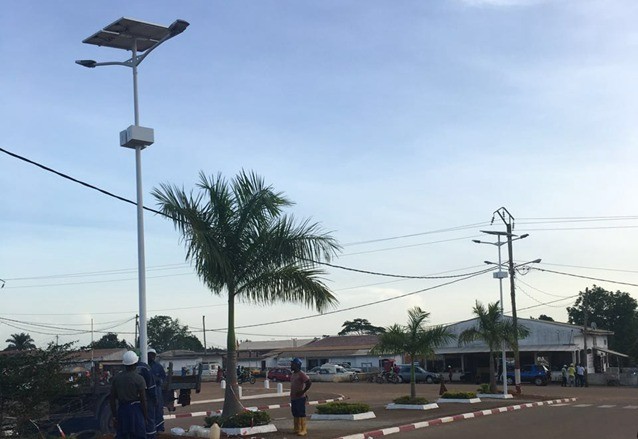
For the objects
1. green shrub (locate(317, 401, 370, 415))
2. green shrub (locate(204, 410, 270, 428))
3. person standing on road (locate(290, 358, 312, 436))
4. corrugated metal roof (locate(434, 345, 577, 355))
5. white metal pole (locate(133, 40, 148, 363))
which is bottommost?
corrugated metal roof (locate(434, 345, 577, 355))

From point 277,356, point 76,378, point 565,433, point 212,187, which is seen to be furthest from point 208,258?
point 277,356

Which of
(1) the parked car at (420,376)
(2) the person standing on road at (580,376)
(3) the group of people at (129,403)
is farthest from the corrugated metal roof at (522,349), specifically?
(3) the group of people at (129,403)

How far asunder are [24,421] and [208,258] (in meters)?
5.03

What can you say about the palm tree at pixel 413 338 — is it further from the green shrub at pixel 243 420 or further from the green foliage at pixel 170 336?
the green foliage at pixel 170 336

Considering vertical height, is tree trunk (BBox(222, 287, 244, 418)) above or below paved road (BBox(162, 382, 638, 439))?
above

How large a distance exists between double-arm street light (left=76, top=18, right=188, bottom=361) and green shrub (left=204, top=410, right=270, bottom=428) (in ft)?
9.06

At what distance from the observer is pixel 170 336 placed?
125312 millimetres

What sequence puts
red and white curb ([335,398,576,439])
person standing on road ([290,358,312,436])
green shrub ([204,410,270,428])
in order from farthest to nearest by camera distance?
red and white curb ([335,398,576,439]), green shrub ([204,410,270,428]), person standing on road ([290,358,312,436])

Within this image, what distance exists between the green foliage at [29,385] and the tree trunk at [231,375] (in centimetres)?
445

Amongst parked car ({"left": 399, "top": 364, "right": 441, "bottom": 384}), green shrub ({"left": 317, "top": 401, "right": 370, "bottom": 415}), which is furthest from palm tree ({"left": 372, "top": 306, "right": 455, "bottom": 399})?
parked car ({"left": 399, "top": 364, "right": 441, "bottom": 384})

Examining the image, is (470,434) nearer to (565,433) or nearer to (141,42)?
(565,433)

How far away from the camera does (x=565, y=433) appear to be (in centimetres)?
1720

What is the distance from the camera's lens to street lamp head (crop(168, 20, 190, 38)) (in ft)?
47.1

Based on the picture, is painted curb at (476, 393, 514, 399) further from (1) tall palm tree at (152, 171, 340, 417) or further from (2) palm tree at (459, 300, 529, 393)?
(1) tall palm tree at (152, 171, 340, 417)
